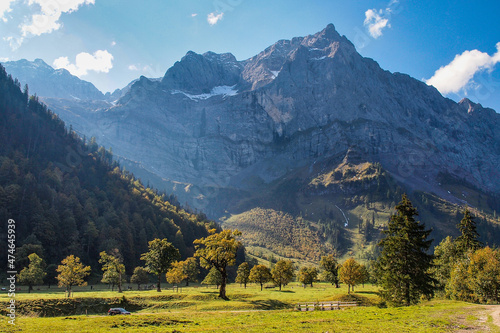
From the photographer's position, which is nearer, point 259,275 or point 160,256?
point 160,256

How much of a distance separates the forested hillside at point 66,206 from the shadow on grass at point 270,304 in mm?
80639

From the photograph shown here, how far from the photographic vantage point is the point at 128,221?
151875mm

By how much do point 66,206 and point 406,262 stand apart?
14026cm

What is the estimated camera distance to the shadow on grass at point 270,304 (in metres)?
49.4

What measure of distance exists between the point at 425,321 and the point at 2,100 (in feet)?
798

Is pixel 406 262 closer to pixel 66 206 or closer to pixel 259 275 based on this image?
pixel 259 275

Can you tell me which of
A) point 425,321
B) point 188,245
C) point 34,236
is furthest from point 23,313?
point 188,245

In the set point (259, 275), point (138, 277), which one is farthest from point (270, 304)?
point (138, 277)

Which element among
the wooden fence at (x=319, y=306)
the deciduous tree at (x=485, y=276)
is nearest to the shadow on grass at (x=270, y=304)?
the wooden fence at (x=319, y=306)

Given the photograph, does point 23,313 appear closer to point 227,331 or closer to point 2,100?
point 227,331

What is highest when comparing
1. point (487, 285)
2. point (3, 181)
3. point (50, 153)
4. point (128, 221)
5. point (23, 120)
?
point (23, 120)

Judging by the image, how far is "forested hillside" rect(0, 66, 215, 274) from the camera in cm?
11712

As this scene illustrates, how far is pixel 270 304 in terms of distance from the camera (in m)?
51.8

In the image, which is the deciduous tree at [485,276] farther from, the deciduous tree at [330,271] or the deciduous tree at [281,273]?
the deciduous tree at [330,271]
